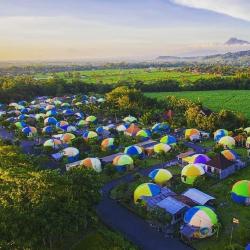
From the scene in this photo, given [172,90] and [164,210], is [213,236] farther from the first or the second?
[172,90]

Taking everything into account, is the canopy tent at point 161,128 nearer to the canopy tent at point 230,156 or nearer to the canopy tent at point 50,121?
the canopy tent at point 230,156

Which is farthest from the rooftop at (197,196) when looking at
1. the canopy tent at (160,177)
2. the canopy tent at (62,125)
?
the canopy tent at (62,125)

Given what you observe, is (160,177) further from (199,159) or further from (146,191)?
(199,159)

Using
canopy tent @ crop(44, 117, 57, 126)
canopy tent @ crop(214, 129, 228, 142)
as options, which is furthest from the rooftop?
canopy tent @ crop(44, 117, 57, 126)

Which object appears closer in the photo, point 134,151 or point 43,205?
point 43,205

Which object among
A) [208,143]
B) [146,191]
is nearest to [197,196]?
[146,191]

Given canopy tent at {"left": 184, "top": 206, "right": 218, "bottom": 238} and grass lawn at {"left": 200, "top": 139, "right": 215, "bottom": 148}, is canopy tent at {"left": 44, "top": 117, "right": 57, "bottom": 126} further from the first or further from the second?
canopy tent at {"left": 184, "top": 206, "right": 218, "bottom": 238}

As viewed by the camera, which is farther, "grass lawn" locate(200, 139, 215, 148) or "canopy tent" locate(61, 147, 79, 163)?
"grass lawn" locate(200, 139, 215, 148)
